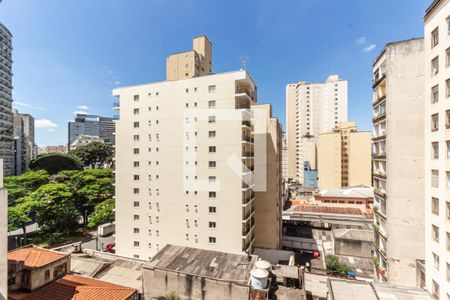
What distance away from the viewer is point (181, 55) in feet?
131

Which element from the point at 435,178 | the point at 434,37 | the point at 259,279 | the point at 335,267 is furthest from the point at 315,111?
the point at 259,279

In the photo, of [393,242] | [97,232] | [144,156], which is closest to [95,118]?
[97,232]

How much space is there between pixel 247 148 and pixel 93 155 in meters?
74.0

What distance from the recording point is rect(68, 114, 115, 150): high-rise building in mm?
164250

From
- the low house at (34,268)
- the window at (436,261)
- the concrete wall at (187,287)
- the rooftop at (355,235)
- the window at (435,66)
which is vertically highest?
the window at (435,66)

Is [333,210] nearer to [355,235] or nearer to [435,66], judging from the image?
[355,235]

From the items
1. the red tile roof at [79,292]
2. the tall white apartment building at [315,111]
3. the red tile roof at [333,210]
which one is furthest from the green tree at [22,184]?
the tall white apartment building at [315,111]

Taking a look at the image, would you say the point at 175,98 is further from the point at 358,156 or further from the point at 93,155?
the point at 358,156

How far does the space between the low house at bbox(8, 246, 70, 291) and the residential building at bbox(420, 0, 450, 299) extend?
30.0m

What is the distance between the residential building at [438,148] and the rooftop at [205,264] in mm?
13366

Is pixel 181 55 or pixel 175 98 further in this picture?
pixel 181 55

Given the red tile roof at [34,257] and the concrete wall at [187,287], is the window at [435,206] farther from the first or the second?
the red tile roof at [34,257]

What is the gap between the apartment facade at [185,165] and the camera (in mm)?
25047

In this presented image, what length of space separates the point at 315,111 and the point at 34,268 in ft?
354
